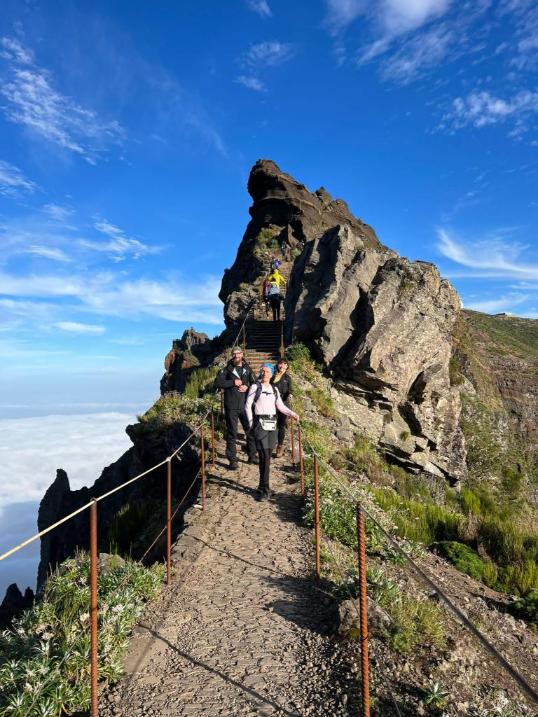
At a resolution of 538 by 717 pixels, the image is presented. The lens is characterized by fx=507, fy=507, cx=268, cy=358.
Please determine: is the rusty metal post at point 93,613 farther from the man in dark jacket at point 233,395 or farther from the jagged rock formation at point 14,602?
the jagged rock formation at point 14,602

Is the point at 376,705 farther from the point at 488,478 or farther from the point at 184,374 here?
the point at 184,374

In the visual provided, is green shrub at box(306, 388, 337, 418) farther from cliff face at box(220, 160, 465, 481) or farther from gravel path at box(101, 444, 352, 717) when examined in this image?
gravel path at box(101, 444, 352, 717)

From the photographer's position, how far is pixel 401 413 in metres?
18.5

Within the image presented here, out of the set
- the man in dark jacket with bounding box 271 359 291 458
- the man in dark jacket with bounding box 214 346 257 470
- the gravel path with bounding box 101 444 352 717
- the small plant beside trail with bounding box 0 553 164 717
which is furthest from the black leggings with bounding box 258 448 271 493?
the small plant beside trail with bounding box 0 553 164 717

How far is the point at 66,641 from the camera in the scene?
437cm

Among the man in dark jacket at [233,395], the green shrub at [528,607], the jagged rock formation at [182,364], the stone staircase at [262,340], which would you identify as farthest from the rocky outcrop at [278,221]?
the green shrub at [528,607]

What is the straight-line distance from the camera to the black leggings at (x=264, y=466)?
901 cm

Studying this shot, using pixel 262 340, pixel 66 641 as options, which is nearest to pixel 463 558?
pixel 66 641

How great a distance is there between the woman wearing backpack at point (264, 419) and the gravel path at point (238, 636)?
113cm

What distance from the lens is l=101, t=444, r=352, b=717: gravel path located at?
13.6 ft

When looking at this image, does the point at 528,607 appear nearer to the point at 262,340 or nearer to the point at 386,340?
the point at 386,340

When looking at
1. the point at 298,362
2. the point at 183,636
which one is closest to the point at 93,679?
the point at 183,636

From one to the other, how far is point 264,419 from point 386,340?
32.3ft

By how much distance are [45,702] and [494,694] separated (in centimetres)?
365
